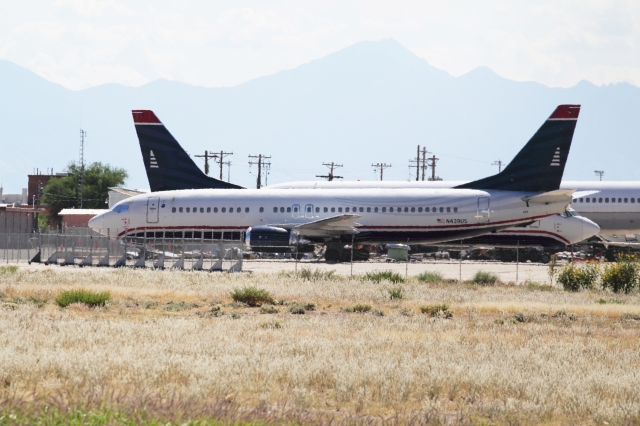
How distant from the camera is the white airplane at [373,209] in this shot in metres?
40.2

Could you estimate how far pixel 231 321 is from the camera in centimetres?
1744

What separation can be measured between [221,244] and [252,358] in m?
23.3

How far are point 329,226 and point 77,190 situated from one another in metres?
78.8

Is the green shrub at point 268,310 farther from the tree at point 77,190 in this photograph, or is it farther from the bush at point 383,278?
the tree at point 77,190

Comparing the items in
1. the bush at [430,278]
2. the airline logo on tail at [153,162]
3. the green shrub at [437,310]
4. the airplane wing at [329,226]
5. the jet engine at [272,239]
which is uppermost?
the airline logo on tail at [153,162]

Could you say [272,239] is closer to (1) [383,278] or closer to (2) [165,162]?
(2) [165,162]

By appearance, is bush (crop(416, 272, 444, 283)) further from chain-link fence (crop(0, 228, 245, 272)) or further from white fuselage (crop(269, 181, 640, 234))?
white fuselage (crop(269, 181, 640, 234))

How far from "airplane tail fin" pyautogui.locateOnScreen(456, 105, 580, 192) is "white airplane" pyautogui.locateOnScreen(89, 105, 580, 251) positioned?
47 millimetres

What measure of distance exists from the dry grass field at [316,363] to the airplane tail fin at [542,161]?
1916cm

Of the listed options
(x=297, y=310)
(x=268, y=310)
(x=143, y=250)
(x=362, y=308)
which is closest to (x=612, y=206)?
(x=143, y=250)

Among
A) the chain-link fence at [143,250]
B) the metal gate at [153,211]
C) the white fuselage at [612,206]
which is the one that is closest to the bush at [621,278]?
the chain-link fence at [143,250]

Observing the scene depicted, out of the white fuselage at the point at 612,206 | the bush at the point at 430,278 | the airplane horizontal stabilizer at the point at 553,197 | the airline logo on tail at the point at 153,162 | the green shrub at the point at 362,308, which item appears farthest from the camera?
the white fuselage at the point at 612,206

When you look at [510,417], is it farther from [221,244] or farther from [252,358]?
[221,244]

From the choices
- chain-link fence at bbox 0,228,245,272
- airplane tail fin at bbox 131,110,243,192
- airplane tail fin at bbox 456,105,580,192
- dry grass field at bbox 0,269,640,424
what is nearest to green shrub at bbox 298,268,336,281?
chain-link fence at bbox 0,228,245,272
